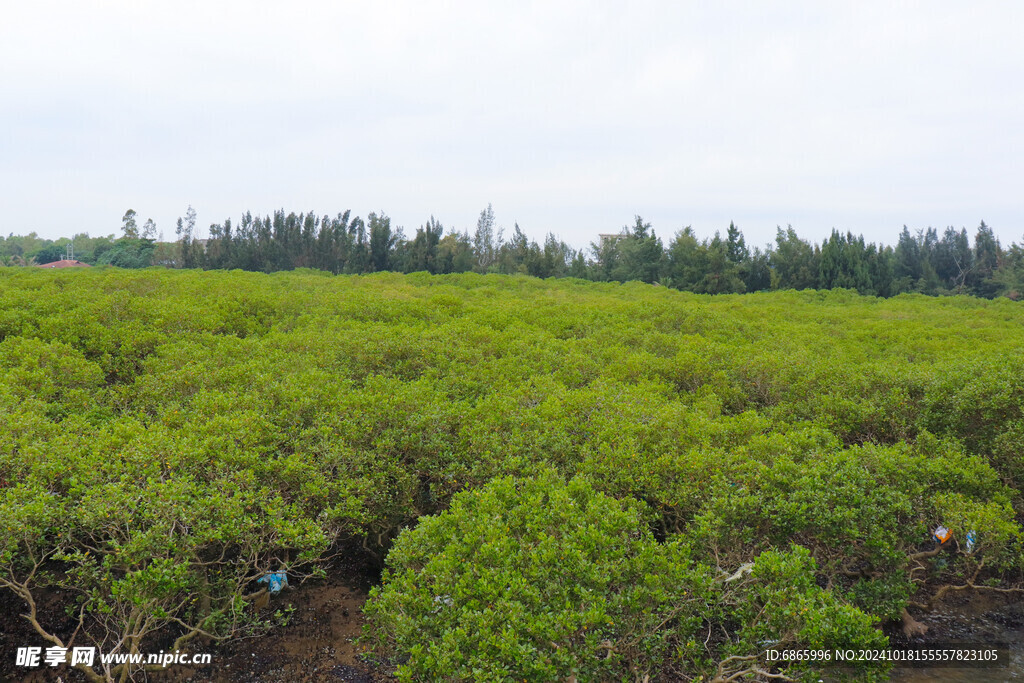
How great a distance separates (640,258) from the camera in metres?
50.3

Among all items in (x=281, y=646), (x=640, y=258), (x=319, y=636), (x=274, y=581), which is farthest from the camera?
(x=640, y=258)

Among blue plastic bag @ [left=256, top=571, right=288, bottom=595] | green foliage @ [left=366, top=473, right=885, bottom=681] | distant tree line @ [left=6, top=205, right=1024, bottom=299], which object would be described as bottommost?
blue plastic bag @ [left=256, top=571, right=288, bottom=595]

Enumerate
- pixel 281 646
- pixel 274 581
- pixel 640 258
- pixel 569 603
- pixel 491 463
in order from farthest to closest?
pixel 640 258 < pixel 491 463 < pixel 281 646 < pixel 274 581 < pixel 569 603

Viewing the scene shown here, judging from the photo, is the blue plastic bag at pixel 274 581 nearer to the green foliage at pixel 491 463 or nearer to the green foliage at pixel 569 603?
the green foliage at pixel 491 463

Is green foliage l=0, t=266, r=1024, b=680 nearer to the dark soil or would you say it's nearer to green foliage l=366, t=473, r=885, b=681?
green foliage l=366, t=473, r=885, b=681

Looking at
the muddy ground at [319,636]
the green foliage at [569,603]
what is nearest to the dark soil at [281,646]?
the muddy ground at [319,636]

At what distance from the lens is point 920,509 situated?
9547 millimetres

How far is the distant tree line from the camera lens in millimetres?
45406

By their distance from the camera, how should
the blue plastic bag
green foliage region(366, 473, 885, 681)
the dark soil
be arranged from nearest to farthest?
green foliage region(366, 473, 885, 681), the dark soil, the blue plastic bag

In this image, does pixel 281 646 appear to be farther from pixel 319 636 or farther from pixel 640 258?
pixel 640 258

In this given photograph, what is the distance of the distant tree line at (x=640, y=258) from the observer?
45.4 m

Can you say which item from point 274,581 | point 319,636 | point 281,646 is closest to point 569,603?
point 274,581

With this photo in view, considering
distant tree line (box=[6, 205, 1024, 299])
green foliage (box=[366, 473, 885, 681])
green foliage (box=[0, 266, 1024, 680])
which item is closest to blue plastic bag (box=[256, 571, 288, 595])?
green foliage (box=[0, 266, 1024, 680])

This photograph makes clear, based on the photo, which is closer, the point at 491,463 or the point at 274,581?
the point at 274,581
